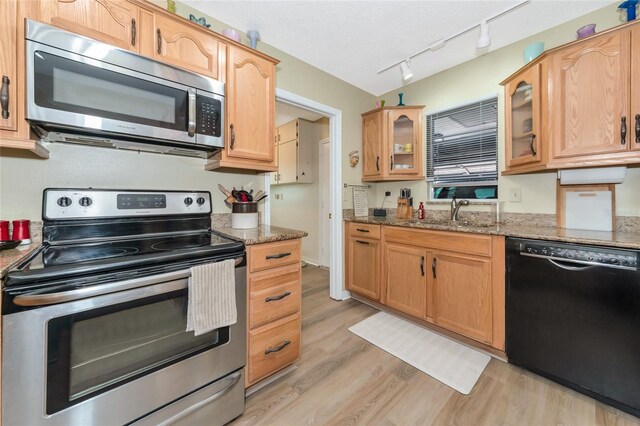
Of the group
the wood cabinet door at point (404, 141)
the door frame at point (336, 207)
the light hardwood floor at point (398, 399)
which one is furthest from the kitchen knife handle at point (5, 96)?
the wood cabinet door at point (404, 141)

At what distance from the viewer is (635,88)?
57.9 inches

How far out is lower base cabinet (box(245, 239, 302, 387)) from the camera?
4.75 ft

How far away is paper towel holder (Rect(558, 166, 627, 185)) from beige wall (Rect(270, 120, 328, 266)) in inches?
120

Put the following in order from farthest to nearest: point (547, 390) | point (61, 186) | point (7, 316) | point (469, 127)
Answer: point (469, 127), point (547, 390), point (61, 186), point (7, 316)

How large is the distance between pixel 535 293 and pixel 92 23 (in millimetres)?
2976

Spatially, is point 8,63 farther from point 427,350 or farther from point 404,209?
point 404,209

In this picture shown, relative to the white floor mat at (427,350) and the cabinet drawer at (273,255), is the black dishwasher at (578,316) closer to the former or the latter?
the white floor mat at (427,350)

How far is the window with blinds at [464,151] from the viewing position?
2393 mm

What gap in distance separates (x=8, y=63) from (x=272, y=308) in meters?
1.69

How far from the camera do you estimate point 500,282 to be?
175cm

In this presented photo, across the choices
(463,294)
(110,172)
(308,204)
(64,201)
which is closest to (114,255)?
(64,201)

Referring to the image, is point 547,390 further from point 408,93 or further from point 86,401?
point 408,93

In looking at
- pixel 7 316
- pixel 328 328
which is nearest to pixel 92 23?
pixel 7 316

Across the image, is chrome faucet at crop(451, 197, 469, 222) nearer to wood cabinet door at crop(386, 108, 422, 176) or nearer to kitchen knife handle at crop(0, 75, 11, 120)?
wood cabinet door at crop(386, 108, 422, 176)
